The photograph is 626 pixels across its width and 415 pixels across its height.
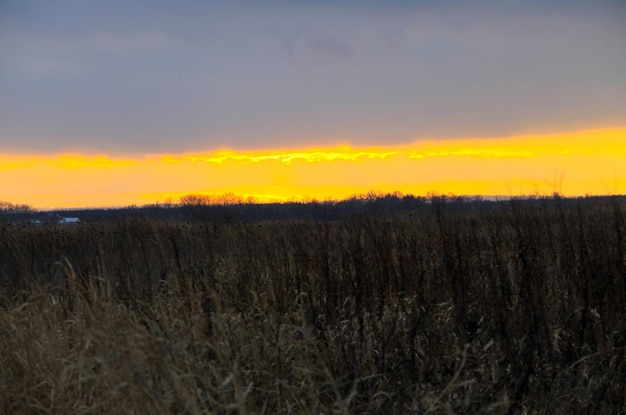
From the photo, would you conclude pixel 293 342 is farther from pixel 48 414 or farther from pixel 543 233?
pixel 543 233

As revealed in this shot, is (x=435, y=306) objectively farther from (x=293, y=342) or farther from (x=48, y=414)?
(x=48, y=414)

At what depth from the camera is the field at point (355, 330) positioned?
4.40 meters

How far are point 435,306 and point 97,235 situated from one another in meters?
11.8

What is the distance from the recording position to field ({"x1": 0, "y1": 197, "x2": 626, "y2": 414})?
440 centimetres

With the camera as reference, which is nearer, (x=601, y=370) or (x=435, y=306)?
(x=601, y=370)

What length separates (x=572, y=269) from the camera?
8047 mm

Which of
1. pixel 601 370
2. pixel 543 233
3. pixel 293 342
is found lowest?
pixel 601 370

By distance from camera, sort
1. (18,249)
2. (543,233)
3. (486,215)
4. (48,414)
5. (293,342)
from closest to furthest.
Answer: (48,414) → (293,342) → (543,233) → (486,215) → (18,249)

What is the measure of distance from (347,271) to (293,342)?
2710mm

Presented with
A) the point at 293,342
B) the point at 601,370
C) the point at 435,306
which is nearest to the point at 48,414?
the point at 293,342

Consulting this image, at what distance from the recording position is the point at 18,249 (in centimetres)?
1545

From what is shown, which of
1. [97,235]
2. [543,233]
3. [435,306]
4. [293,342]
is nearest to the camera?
[293,342]

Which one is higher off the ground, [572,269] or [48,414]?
[572,269]

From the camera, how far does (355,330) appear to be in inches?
262
